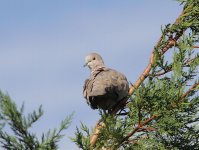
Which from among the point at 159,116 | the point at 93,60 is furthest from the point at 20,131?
the point at 93,60

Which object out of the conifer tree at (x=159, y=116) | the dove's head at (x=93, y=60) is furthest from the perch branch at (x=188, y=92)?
the dove's head at (x=93, y=60)

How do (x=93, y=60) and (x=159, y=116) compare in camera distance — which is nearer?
(x=159, y=116)

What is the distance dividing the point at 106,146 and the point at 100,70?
255cm

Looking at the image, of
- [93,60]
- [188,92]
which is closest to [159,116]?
[188,92]

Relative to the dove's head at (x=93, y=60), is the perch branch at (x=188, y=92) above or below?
below

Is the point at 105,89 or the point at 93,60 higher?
the point at 93,60

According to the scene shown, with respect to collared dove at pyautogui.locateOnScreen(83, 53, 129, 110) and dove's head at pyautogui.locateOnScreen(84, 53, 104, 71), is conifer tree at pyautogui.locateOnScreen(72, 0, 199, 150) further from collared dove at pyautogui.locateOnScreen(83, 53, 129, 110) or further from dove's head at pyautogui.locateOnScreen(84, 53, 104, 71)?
dove's head at pyautogui.locateOnScreen(84, 53, 104, 71)

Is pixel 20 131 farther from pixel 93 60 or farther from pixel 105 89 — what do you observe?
pixel 93 60

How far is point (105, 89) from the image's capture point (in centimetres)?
730

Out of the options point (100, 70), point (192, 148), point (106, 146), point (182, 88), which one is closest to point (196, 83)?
point (182, 88)

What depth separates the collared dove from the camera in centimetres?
728

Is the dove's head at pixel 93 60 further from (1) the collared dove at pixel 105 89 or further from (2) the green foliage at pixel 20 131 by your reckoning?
(2) the green foliage at pixel 20 131

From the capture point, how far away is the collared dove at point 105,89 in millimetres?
7281

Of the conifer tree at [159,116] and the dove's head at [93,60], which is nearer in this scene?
the conifer tree at [159,116]
